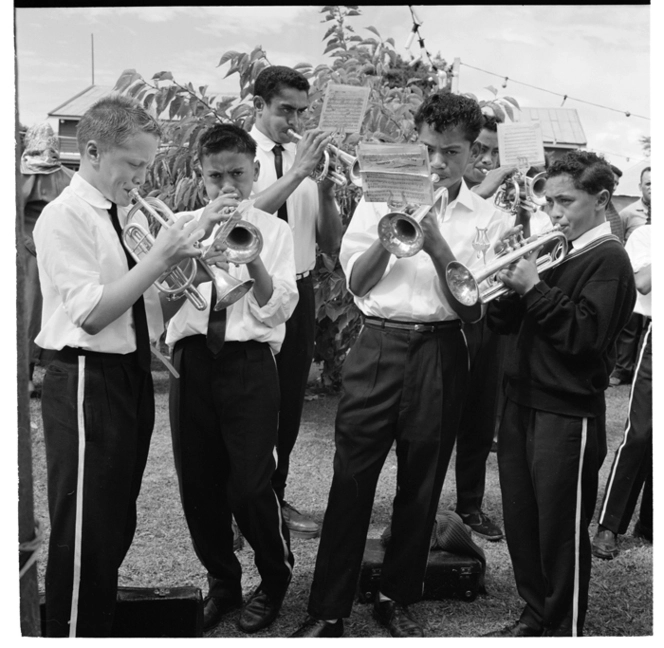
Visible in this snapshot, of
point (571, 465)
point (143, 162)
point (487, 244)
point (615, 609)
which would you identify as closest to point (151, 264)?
point (143, 162)

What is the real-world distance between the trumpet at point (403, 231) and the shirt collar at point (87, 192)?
963mm

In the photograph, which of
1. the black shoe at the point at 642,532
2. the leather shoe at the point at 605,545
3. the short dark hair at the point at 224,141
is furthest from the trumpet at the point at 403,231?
the black shoe at the point at 642,532

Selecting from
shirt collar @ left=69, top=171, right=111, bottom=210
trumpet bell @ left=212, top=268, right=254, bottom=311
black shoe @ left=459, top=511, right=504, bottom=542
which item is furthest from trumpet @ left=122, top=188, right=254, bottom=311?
black shoe @ left=459, top=511, right=504, bottom=542

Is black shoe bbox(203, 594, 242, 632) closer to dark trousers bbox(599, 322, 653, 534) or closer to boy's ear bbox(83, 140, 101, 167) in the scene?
boy's ear bbox(83, 140, 101, 167)

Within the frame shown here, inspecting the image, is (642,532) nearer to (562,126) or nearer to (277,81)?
(277,81)

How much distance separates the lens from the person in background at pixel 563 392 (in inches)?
119

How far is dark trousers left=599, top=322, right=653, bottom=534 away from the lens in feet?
14.3

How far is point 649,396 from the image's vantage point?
4.37 m

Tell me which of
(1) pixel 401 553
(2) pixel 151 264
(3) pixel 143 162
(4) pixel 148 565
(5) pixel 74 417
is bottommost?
(4) pixel 148 565

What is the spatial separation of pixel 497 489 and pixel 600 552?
1131 millimetres

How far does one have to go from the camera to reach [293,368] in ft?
14.0

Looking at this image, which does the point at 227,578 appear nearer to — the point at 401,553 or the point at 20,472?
the point at 401,553

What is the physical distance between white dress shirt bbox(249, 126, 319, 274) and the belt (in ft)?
3.62

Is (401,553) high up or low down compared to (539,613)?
up
